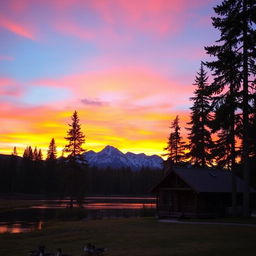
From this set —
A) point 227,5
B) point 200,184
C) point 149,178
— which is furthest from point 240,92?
point 149,178

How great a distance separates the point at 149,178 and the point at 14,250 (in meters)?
172

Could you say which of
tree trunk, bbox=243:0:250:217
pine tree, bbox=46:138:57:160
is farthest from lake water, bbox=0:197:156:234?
pine tree, bbox=46:138:57:160

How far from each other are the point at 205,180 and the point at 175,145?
25.2m

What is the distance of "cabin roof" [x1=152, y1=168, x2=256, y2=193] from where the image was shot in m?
42.0

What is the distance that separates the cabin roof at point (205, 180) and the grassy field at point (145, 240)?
9762 millimetres

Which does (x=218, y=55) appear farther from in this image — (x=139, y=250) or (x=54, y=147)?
(x=54, y=147)

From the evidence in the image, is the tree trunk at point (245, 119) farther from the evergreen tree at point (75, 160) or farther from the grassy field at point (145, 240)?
the evergreen tree at point (75, 160)

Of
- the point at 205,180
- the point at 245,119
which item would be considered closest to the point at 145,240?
the point at 245,119

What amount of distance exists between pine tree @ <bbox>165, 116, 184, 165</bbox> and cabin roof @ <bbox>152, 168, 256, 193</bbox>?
68.8 ft

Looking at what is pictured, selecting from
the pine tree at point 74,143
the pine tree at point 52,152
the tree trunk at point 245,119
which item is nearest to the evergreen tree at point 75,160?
the pine tree at point 74,143

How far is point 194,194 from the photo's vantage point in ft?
143

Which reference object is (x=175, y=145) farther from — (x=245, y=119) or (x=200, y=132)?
(x=245, y=119)

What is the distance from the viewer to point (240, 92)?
36500 millimetres

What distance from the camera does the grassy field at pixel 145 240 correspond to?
21.6 m
